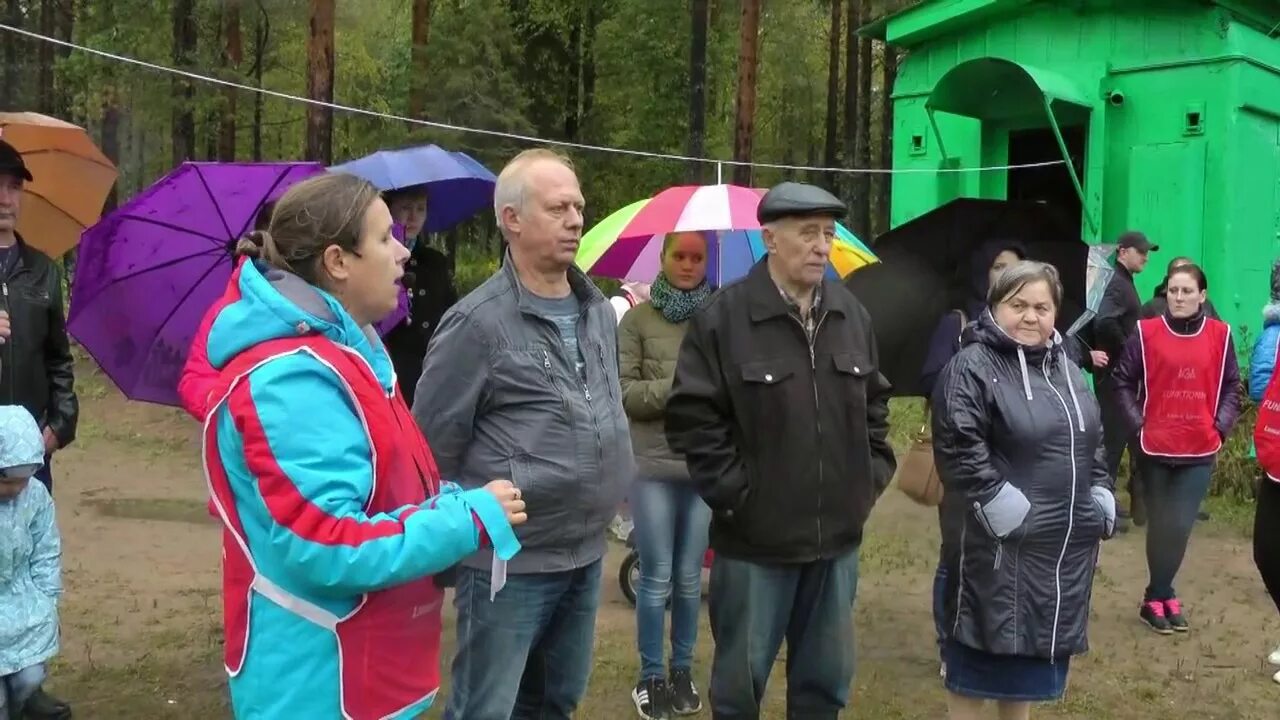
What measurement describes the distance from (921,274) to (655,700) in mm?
2253

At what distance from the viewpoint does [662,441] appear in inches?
166

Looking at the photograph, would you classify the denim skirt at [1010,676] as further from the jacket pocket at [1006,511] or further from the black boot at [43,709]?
the black boot at [43,709]

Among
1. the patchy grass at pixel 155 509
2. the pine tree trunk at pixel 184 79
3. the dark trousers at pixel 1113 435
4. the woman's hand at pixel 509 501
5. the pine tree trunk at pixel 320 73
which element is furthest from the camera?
the pine tree trunk at pixel 184 79

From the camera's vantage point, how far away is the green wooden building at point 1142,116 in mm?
9789

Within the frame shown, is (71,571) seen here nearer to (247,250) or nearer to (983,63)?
(247,250)

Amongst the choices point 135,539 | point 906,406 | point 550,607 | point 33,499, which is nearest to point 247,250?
point 550,607

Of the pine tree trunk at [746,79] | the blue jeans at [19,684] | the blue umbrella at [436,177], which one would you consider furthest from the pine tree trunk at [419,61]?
the blue jeans at [19,684]

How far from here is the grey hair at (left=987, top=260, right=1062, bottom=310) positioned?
3.51 meters

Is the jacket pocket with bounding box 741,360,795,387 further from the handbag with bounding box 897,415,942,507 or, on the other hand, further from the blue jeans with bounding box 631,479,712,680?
the handbag with bounding box 897,415,942,507

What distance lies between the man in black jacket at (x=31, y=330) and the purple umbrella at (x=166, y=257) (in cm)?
16

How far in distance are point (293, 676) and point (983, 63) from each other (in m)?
9.19

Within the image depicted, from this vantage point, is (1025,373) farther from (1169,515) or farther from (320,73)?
(320,73)

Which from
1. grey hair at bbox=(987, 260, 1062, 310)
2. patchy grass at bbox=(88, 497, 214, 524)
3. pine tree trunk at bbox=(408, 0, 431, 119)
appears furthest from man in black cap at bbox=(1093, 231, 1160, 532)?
pine tree trunk at bbox=(408, 0, 431, 119)

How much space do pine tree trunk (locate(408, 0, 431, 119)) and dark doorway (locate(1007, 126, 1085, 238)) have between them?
1078 centimetres
